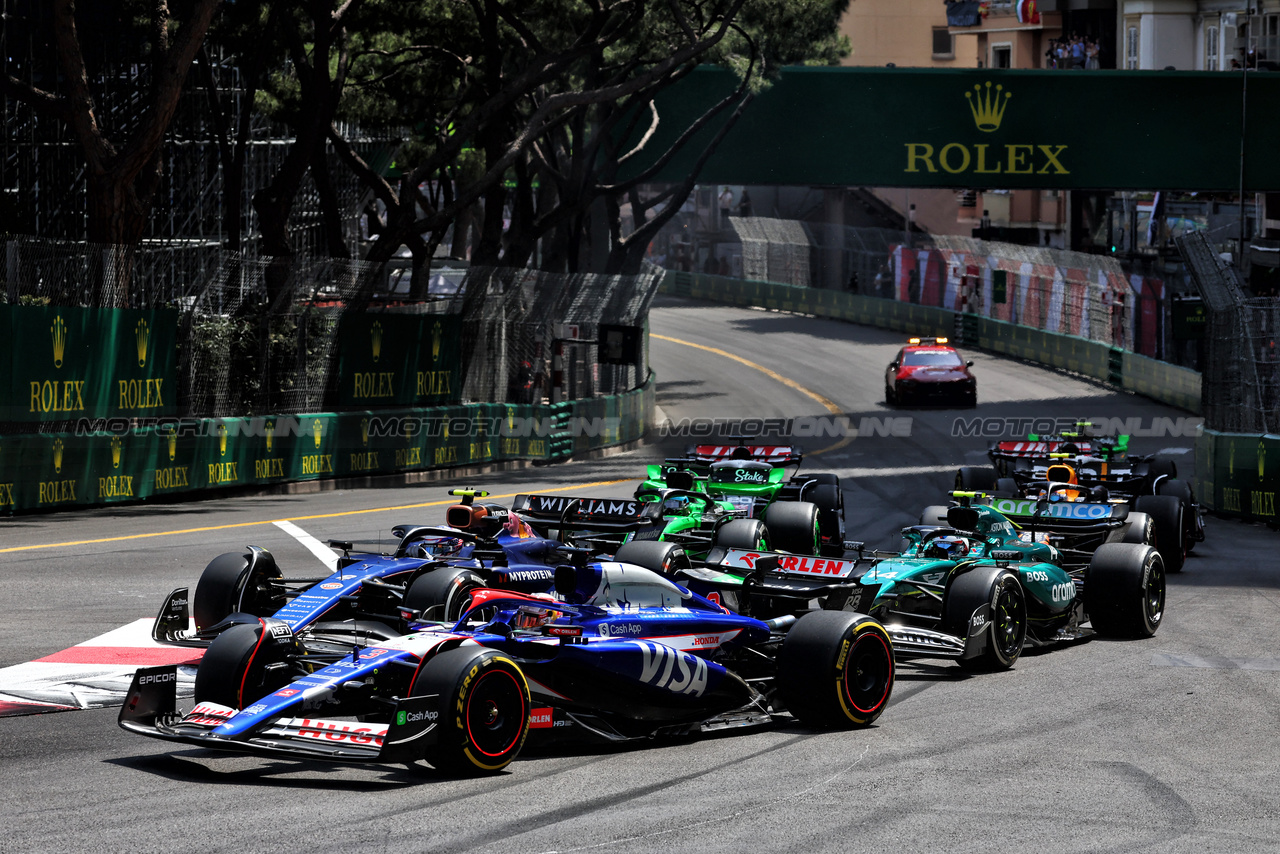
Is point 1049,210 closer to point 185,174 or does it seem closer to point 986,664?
point 185,174

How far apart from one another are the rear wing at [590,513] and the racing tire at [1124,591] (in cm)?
404

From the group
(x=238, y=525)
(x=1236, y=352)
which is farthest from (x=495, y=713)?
(x=1236, y=352)

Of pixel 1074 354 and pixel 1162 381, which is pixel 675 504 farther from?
pixel 1074 354

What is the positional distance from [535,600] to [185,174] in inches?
1137

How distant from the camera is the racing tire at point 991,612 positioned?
11062 mm

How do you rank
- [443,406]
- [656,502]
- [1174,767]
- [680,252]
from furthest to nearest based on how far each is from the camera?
[680,252], [443,406], [656,502], [1174,767]

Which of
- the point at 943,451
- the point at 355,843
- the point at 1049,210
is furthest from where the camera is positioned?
the point at 1049,210

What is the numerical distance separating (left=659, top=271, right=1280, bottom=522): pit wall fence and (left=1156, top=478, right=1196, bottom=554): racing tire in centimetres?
345

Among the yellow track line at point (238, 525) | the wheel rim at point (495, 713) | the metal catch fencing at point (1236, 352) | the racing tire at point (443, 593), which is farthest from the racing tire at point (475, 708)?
the metal catch fencing at point (1236, 352)

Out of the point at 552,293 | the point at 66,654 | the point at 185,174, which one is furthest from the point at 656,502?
the point at 185,174

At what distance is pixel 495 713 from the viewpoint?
8.00 meters

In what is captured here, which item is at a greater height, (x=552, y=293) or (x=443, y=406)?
(x=552, y=293)

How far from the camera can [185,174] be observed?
3625 centimetres

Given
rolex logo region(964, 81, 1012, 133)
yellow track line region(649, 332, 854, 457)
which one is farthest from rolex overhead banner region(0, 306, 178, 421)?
rolex logo region(964, 81, 1012, 133)
